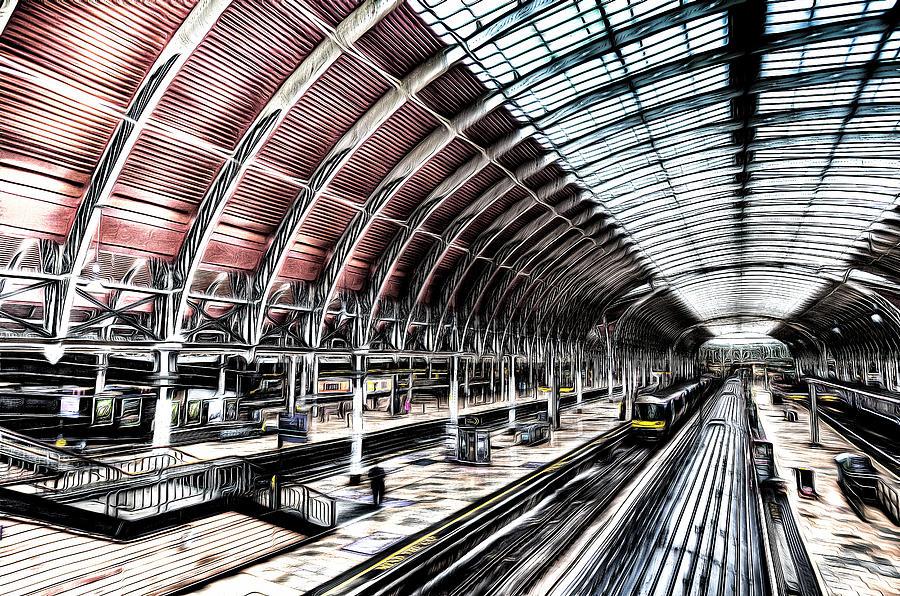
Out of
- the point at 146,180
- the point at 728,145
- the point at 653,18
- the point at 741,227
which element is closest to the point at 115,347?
the point at 146,180

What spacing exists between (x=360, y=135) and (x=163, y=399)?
1052cm

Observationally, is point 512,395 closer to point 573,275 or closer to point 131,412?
point 573,275

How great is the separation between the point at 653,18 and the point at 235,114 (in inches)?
503

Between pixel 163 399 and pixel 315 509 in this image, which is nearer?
pixel 315 509

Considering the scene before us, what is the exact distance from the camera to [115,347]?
14.6 metres

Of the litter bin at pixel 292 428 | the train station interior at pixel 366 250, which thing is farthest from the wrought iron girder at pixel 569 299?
the litter bin at pixel 292 428

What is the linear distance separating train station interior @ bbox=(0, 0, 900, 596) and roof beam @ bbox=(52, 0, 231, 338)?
69mm

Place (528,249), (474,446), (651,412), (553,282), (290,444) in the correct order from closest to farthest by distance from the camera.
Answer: (474,446), (290,444), (651,412), (528,249), (553,282)

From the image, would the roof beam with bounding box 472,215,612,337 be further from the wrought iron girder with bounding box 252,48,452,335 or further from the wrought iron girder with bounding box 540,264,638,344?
the wrought iron girder with bounding box 252,48,452,335

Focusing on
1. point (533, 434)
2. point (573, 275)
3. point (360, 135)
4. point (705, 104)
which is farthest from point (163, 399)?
point (573, 275)

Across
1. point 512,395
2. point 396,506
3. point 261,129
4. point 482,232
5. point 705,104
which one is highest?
point 705,104

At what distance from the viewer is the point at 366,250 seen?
→ 24.5 metres

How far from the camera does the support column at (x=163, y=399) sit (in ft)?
51.3

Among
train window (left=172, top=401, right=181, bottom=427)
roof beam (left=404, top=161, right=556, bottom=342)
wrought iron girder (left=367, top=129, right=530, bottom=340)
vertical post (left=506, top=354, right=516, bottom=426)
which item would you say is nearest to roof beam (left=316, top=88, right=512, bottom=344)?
wrought iron girder (left=367, top=129, right=530, bottom=340)
